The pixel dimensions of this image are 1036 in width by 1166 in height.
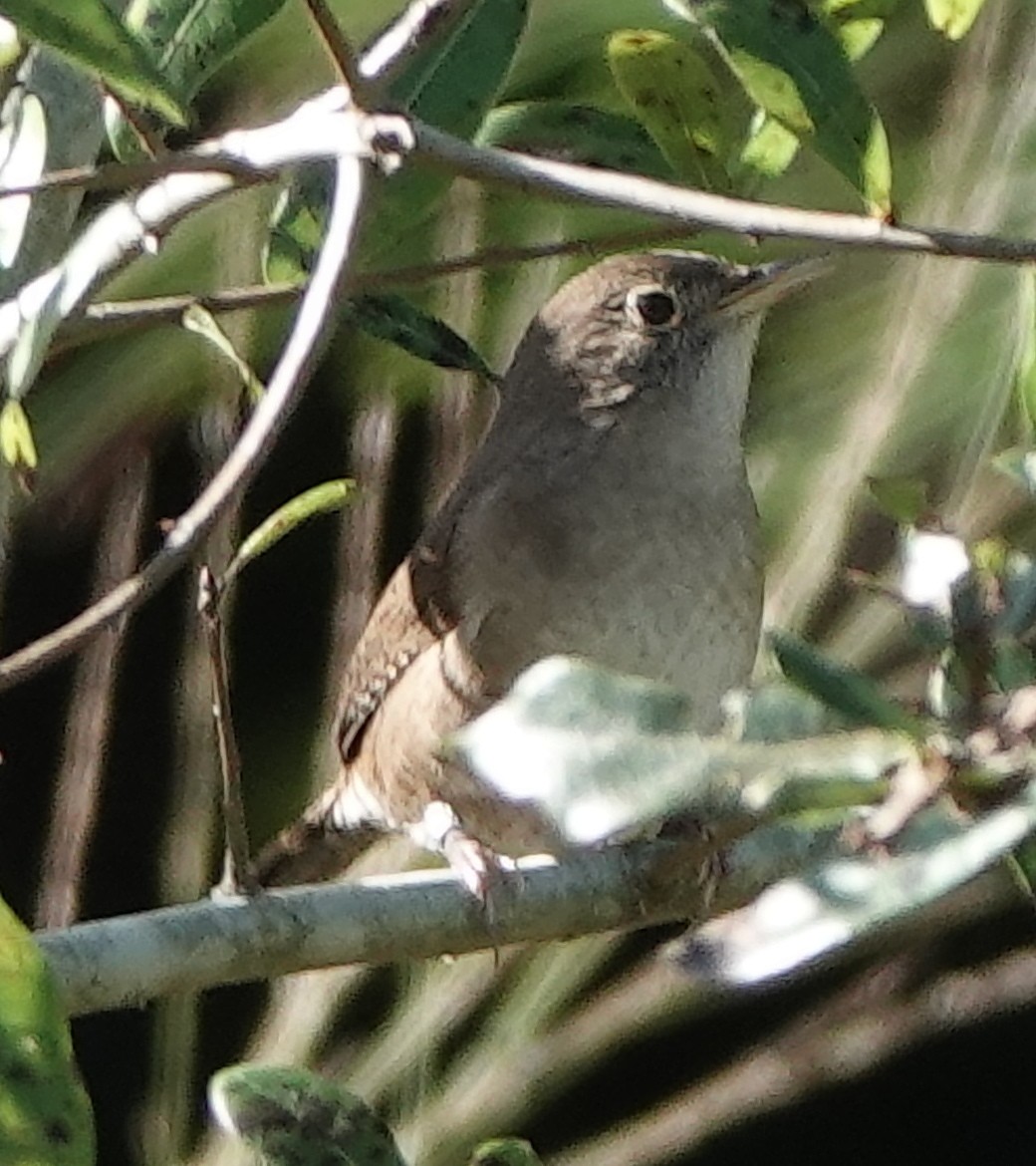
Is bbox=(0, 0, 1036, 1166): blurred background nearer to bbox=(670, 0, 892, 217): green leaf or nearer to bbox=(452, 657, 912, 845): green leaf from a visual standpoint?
bbox=(670, 0, 892, 217): green leaf

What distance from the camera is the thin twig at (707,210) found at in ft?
3.48

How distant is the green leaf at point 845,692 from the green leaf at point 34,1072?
310mm

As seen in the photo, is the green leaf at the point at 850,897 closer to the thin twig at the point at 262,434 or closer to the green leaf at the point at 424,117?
the thin twig at the point at 262,434

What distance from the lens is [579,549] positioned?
2.07 metres

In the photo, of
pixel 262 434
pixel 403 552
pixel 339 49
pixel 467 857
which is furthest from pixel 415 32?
pixel 403 552

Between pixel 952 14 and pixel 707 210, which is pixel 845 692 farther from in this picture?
pixel 952 14

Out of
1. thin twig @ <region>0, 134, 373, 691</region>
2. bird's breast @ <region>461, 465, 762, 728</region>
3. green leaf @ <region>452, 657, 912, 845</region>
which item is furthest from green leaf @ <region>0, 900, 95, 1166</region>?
bird's breast @ <region>461, 465, 762, 728</region>

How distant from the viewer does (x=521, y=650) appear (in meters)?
2.03

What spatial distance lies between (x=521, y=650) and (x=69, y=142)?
0.62 metres

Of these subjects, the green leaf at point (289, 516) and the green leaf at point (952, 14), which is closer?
the green leaf at point (952, 14)

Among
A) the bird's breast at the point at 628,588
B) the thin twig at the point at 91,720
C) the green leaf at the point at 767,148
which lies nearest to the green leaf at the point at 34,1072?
the green leaf at the point at 767,148

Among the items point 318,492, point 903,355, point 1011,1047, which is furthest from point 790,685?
point 1011,1047

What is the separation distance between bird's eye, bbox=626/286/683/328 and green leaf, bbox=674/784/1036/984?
1466 mm

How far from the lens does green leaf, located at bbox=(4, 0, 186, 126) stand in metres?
1.03
